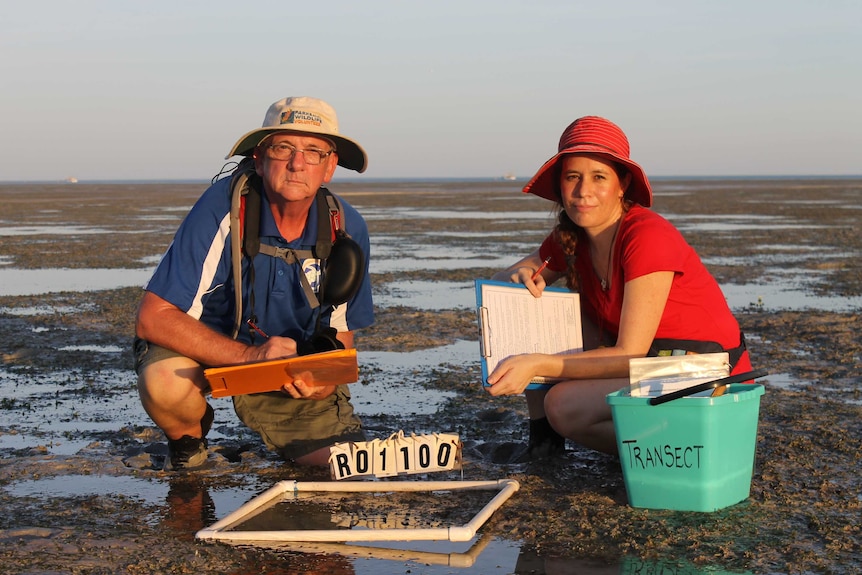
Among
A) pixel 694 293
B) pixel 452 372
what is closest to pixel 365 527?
pixel 694 293

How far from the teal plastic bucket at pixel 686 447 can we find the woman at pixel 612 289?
0.46 meters

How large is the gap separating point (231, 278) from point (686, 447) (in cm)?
223

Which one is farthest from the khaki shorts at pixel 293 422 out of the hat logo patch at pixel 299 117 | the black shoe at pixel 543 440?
the hat logo patch at pixel 299 117

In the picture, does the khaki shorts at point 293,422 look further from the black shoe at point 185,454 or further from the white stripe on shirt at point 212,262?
the white stripe on shirt at point 212,262

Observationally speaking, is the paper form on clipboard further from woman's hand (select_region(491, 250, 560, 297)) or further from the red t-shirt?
the red t-shirt

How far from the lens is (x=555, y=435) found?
17.0 feet

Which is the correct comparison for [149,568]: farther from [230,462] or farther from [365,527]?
[230,462]

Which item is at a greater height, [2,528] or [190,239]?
[190,239]

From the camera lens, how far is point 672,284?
15.4 ft

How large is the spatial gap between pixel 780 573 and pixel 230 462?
2722 millimetres

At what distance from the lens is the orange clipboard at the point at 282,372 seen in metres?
4.37

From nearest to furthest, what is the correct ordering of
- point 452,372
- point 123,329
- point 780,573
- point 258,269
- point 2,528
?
1. point 780,573
2. point 2,528
3. point 258,269
4. point 452,372
5. point 123,329

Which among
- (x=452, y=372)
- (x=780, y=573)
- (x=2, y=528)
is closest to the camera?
(x=780, y=573)

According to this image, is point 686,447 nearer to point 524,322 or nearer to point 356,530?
point 524,322
